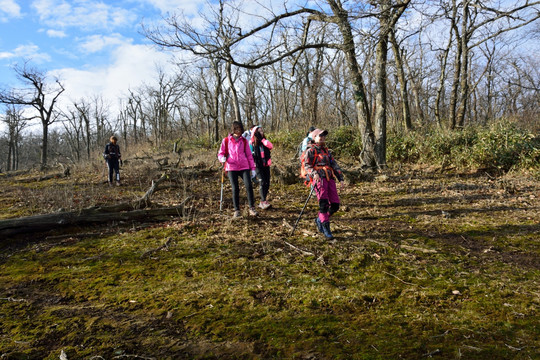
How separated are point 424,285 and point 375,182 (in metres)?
6.41

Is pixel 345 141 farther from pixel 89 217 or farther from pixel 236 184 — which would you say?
pixel 89 217

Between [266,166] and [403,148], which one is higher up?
[403,148]

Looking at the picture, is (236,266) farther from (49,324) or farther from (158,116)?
(158,116)

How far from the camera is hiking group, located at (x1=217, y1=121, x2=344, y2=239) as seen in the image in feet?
15.8

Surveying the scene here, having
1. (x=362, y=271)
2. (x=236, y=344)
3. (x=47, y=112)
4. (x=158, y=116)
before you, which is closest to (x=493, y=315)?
(x=362, y=271)

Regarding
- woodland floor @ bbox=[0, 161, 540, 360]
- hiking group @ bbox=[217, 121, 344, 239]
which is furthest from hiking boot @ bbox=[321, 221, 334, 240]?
woodland floor @ bbox=[0, 161, 540, 360]

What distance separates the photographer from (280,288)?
3219 millimetres

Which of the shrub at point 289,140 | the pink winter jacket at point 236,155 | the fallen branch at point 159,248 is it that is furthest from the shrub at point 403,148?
the fallen branch at point 159,248

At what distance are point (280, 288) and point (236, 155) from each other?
3.33 metres

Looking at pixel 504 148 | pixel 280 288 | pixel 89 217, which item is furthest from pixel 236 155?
pixel 504 148

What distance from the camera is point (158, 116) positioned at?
38.3 metres

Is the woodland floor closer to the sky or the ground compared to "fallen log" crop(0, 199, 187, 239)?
closer to the ground

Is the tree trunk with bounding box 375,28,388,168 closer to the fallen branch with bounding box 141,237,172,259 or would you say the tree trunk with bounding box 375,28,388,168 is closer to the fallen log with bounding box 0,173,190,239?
the fallen log with bounding box 0,173,190,239

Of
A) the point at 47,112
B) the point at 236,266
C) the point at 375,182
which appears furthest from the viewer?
the point at 47,112
